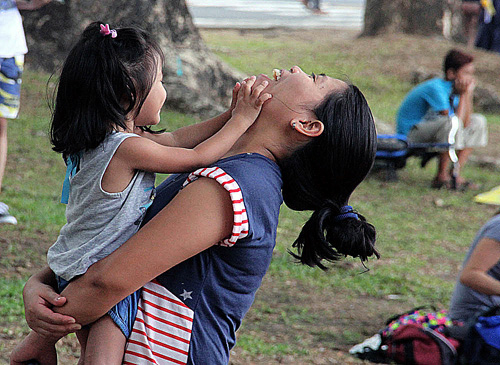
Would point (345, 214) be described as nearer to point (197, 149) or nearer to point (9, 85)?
point (197, 149)

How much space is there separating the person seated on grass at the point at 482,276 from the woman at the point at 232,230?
1911 mm

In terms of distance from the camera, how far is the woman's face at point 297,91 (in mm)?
→ 1718

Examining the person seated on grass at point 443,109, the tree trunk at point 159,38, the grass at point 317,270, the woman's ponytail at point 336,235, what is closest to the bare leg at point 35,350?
the woman's ponytail at point 336,235

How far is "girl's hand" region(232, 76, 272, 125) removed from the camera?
1.70 m

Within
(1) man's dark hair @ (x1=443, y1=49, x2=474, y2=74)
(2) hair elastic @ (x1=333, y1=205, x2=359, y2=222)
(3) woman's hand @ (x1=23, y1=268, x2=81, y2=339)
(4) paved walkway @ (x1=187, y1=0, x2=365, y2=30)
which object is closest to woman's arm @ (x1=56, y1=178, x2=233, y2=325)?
(3) woman's hand @ (x1=23, y1=268, x2=81, y2=339)

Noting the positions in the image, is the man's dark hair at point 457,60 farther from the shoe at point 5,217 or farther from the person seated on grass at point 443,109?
the shoe at point 5,217

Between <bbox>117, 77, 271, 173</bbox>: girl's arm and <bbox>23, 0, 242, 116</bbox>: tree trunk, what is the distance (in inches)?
249

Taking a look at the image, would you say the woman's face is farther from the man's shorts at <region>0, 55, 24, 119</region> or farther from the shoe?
the shoe

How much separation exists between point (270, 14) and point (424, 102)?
13.2 metres

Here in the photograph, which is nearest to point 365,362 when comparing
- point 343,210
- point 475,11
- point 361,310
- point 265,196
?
point 361,310

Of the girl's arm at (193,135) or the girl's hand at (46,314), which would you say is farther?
the girl's arm at (193,135)

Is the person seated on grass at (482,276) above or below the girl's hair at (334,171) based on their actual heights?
below

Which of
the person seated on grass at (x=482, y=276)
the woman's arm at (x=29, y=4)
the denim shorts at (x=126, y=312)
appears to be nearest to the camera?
the denim shorts at (x=126, y=312)

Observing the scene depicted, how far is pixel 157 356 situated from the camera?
163 centimetres
